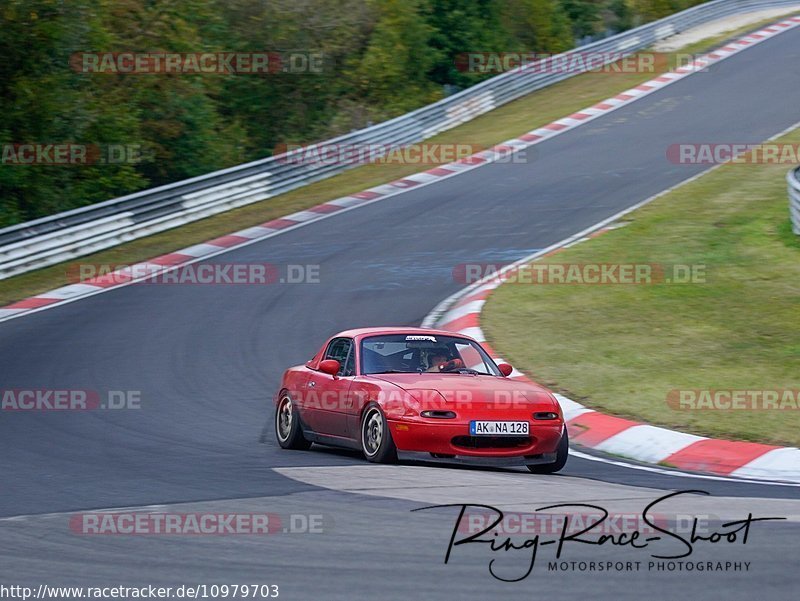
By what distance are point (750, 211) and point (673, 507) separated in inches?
603

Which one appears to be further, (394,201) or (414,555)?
(394,201)

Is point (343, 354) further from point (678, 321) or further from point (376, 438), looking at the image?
point (678, 321)

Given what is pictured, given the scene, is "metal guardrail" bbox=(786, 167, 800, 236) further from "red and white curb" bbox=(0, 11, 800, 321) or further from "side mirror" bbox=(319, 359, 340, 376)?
"side mirror" bbox=(319, 359, 340, 376)

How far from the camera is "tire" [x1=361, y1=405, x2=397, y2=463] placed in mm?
9156

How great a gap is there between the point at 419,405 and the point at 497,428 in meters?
0.61

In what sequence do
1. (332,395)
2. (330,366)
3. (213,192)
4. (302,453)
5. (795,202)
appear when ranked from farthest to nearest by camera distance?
(213,192)
(795,202)
(302,453)
(332,395)
(330,366)

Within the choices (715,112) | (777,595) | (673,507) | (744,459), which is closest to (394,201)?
(715,112)

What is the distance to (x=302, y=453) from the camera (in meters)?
10.4

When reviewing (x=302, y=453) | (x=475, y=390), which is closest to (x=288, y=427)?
(x=302, y=453)

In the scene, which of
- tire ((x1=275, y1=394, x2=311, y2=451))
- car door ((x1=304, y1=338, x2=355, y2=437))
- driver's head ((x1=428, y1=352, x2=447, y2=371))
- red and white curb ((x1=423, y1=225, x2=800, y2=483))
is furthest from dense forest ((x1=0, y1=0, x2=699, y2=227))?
red and white curb ((x1=423, y1=225, x2=800, y2=483))

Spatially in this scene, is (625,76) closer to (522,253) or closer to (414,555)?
(522,253)

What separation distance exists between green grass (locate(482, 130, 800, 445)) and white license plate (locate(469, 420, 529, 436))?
1905 millimetres

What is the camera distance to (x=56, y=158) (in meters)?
24.9

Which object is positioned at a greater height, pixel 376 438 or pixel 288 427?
pixel 376 438
